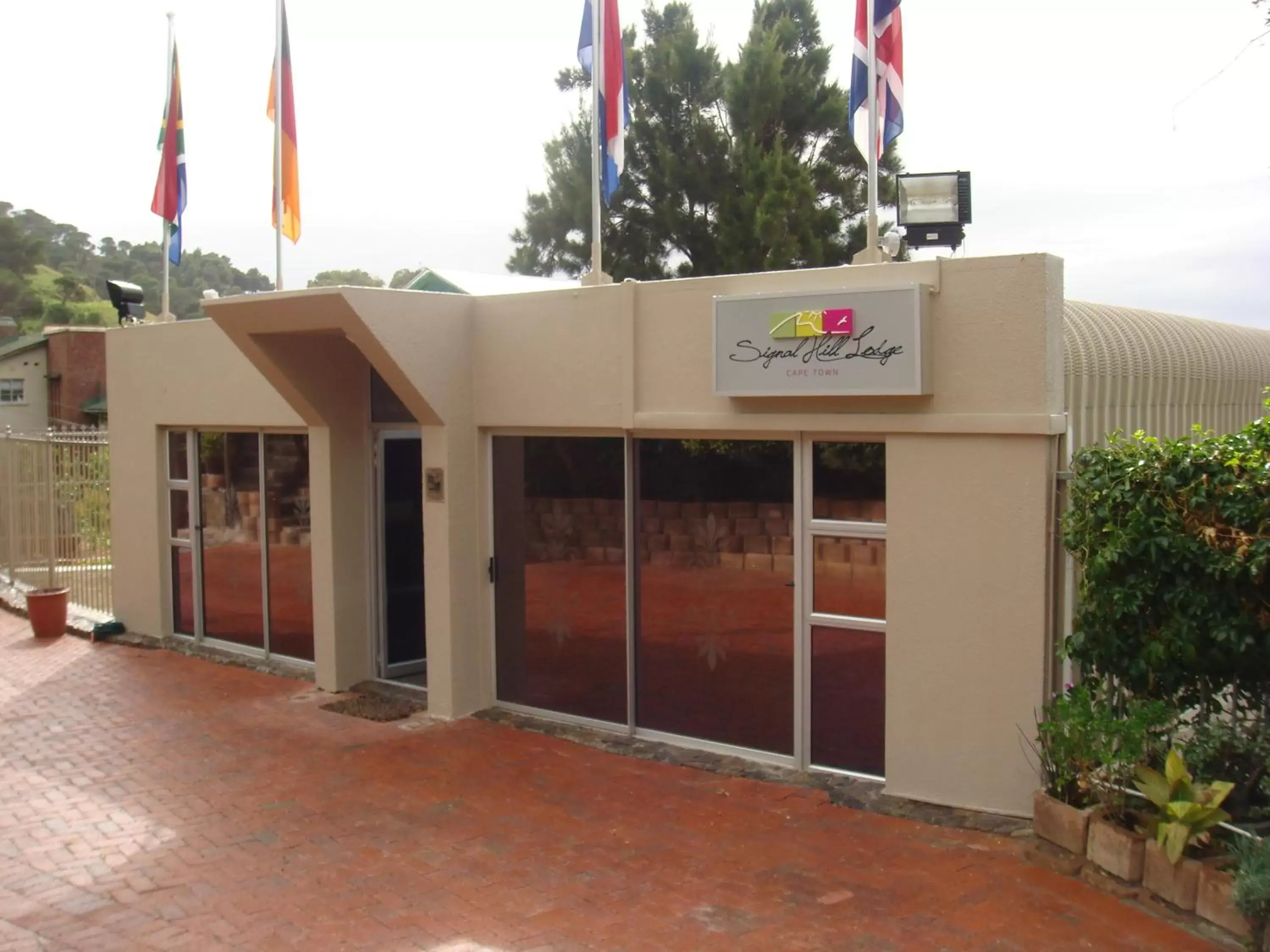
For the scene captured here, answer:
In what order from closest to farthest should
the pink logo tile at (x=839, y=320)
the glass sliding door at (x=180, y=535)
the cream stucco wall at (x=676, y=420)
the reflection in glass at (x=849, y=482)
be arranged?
the cream stucco wall at (x=676, y=420), the pink logo tile at (x=839, y=320), the reflection in glass at (x=849, y=482), the glass sliding door at (x=180, y=535)

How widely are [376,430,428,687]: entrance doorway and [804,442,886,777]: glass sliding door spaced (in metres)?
4.07

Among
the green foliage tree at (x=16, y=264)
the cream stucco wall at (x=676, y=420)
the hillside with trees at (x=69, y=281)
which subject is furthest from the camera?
the green foliage tree at (x=16, y=264)

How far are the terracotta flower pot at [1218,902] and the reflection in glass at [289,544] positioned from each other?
304 inches

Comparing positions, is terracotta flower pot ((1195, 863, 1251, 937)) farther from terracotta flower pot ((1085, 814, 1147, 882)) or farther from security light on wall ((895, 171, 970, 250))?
security light on wall ((895, 171, 970, 250))

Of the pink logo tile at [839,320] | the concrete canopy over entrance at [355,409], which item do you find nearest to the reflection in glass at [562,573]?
the concrete canopy over entrance at [355,409]

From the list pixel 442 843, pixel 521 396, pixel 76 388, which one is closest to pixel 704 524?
pixel 521 396

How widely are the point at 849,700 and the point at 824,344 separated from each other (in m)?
2.25

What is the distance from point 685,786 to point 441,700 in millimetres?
2544

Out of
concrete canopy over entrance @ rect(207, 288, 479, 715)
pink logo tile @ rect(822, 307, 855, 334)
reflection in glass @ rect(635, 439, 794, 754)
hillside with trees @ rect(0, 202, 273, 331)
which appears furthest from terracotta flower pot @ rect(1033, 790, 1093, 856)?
hillside with trees @ rect(0, 202, 273, 331)

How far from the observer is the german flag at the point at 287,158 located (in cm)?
1034

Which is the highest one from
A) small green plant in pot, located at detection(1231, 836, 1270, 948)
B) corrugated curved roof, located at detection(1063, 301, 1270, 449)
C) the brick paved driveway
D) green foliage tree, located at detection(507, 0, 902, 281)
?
green foliage tree, located at detection(507, 0, 902, 281)

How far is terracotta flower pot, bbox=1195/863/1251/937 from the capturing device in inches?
196

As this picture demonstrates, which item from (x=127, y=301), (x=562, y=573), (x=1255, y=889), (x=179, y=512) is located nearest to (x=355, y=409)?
(x=562, y=573)

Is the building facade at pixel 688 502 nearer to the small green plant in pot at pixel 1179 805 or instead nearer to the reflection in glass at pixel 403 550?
the reflection in glass at pixel 403 550
